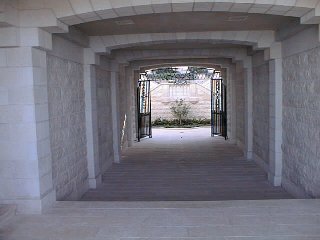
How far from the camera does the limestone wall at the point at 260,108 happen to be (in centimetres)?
780

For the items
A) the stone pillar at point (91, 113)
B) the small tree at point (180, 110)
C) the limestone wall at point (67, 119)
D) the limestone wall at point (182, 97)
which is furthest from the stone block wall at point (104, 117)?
the limestone wall at point (182, 97)

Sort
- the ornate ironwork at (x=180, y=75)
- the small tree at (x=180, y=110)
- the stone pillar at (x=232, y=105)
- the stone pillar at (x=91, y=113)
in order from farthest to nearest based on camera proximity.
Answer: the ornate ironwork at (x=180, y=75)
the small tree at (x=180, y=110)
the stone pillar at (x=232, y=105)
the stone pillar at (x=91, y=113)

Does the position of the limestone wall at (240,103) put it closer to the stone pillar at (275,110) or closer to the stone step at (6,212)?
the stone pillar at (275,110)

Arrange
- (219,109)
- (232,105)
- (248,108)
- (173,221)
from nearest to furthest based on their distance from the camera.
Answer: (173,221) → (248,108) → (232,105) → (219,109)

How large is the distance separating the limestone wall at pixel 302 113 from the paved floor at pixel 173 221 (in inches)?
Result: 34.1

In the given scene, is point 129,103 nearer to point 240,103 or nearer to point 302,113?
point 240,103

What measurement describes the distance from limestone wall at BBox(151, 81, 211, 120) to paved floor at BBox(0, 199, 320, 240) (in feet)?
50.3

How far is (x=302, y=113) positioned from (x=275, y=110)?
1148 millimetres

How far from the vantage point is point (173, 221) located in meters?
4.07

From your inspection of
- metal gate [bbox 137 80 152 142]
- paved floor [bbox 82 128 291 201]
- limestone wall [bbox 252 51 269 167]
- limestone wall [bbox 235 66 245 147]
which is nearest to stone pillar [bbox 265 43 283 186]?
paved floor [bbox 82 128 291 201]

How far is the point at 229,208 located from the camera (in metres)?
4.47

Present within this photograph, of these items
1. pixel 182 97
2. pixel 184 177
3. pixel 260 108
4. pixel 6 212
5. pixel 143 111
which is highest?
pixel 182 97

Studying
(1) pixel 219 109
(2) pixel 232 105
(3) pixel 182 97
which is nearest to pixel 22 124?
(2) pixel 232 105

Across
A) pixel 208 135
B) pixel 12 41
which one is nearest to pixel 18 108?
pixel 12 41
